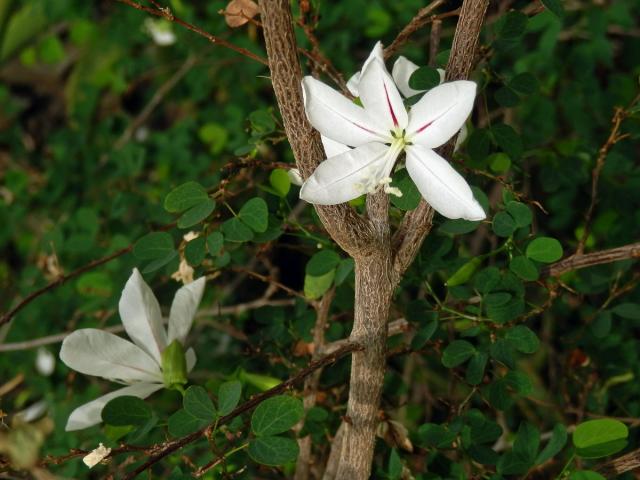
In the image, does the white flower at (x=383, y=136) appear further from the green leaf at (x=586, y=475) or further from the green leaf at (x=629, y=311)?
the green leaf at (x=629, y=311)

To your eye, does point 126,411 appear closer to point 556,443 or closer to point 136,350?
point 136,350

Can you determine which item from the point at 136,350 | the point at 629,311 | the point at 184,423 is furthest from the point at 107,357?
the point at 629,311

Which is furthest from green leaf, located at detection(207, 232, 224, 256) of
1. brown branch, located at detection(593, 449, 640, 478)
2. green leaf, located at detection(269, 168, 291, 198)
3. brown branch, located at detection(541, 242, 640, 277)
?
brown branch, located at detection(593, 449, 640, 478)

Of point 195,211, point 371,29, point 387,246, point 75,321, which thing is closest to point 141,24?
point 371,29

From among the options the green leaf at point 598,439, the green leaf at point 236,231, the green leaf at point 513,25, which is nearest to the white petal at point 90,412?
the green leaf at point 236,231

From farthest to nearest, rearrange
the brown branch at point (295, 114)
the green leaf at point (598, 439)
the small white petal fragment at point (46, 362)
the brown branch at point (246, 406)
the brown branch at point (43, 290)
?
1. the small white petal fragment at point (46, 362)
2. the brown branch at point (43, 290)
3. the green leaf at point (598, 439)
4. the brown branch at point (246, 406)
5. the brown branch at point (295, 114)
